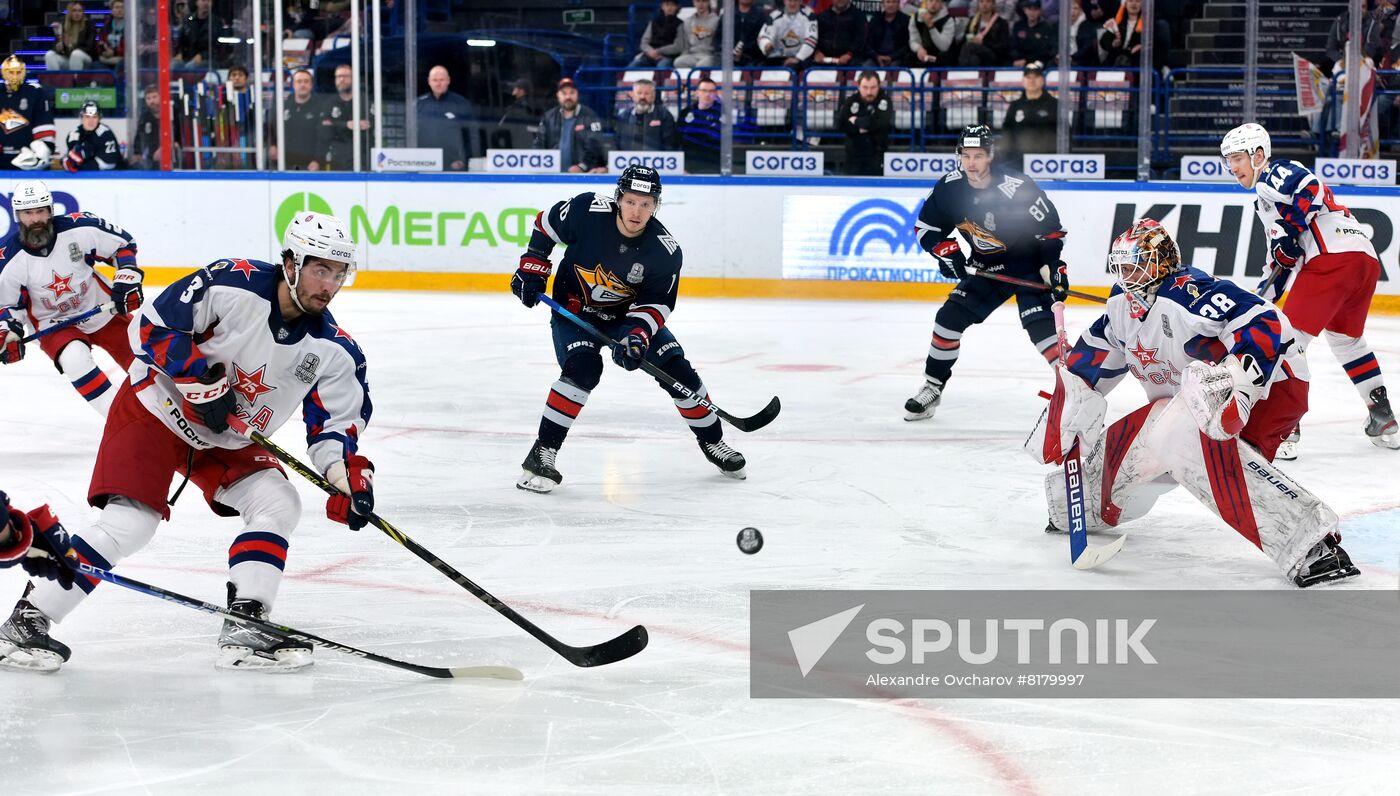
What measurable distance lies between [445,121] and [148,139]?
2.07 meters

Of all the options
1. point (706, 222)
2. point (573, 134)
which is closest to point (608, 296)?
point (706, 222)

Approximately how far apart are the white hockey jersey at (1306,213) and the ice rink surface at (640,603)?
2.33ft

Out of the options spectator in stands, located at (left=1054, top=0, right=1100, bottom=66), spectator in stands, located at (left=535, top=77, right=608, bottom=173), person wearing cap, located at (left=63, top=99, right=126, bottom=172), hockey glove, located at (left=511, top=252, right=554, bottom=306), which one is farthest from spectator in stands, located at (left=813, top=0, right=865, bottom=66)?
hockey glove, located at (left=511, top=252, right=554, bottom=306)

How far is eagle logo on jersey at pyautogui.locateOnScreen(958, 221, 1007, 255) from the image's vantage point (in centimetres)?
594

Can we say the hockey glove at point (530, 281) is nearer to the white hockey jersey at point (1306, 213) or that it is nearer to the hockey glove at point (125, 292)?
the hockey glove at point (125, 292)

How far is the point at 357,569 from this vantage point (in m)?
3.65

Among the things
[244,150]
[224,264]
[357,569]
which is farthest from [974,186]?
[244,150]

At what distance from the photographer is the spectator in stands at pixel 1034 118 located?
9.34 meters

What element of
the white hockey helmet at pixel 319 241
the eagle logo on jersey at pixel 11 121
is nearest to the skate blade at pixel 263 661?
the white hockey helmet at pixel 319 241

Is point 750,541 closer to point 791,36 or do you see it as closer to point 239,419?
point 239,419

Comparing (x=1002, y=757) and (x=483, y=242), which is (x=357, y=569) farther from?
(x=483, y=242)

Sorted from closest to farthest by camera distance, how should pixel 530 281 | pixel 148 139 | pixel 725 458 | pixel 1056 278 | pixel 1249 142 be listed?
pixel 530 281, pixel 725 458, pixel 1249 142, pixel 1056 278, pixel 148 139

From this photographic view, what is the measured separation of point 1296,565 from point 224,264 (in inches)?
96.6

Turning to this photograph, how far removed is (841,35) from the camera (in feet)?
32.7
